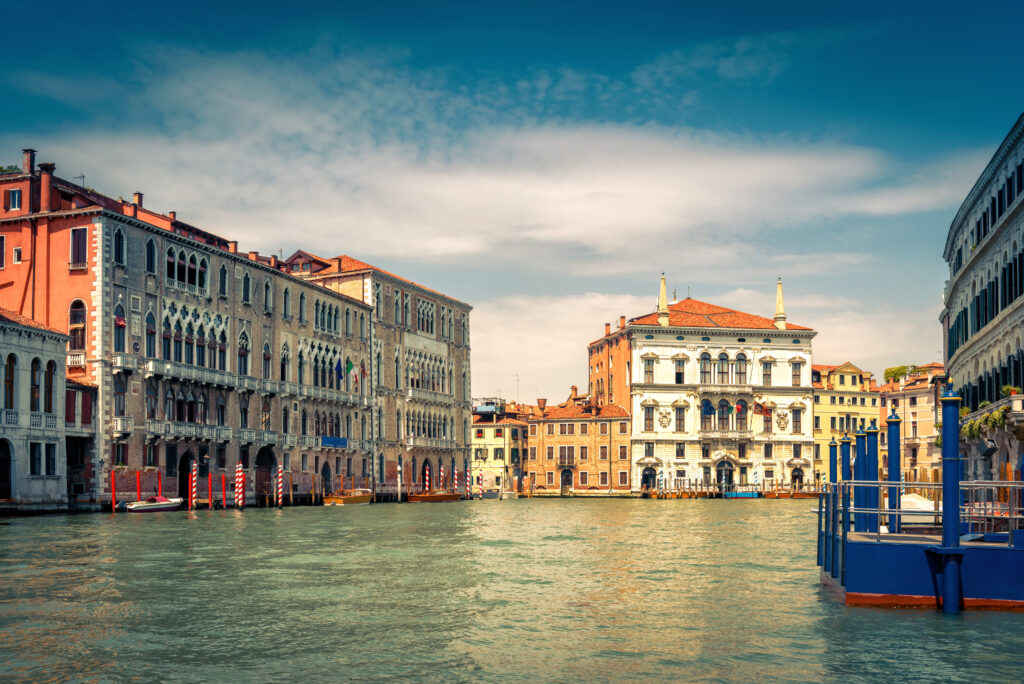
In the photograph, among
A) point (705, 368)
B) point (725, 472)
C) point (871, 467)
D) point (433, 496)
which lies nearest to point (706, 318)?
point (705, 368)

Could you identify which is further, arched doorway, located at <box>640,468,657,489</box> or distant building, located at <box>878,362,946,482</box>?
distant building, located at <box>878,362,946,482</box>

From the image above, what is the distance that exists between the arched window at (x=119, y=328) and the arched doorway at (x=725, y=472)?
49.1 meters

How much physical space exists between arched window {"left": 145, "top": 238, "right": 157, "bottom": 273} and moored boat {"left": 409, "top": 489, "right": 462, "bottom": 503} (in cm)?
2424

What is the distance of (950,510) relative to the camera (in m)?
13.0

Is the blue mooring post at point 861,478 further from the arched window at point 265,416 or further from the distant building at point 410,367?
the distant building at point 410,367

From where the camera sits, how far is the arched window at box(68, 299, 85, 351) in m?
42.2

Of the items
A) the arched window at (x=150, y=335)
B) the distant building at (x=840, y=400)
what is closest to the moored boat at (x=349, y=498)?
the arched window at (x=150, y=335)

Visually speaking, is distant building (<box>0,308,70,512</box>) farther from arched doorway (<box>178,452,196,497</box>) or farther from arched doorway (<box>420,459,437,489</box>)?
arched doorway (<box>420,459,437,489</box>)

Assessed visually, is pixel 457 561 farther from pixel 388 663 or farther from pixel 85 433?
pixel 85 433

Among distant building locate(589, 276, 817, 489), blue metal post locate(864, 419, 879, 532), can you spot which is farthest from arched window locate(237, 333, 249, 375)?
blue metal post locate(864, 419, 879, 532)

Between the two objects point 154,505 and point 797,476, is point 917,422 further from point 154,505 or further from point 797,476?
point 154,505

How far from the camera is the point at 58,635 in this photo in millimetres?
12477

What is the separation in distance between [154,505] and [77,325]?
23.9 ft

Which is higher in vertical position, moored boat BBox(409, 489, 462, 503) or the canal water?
the canal water
